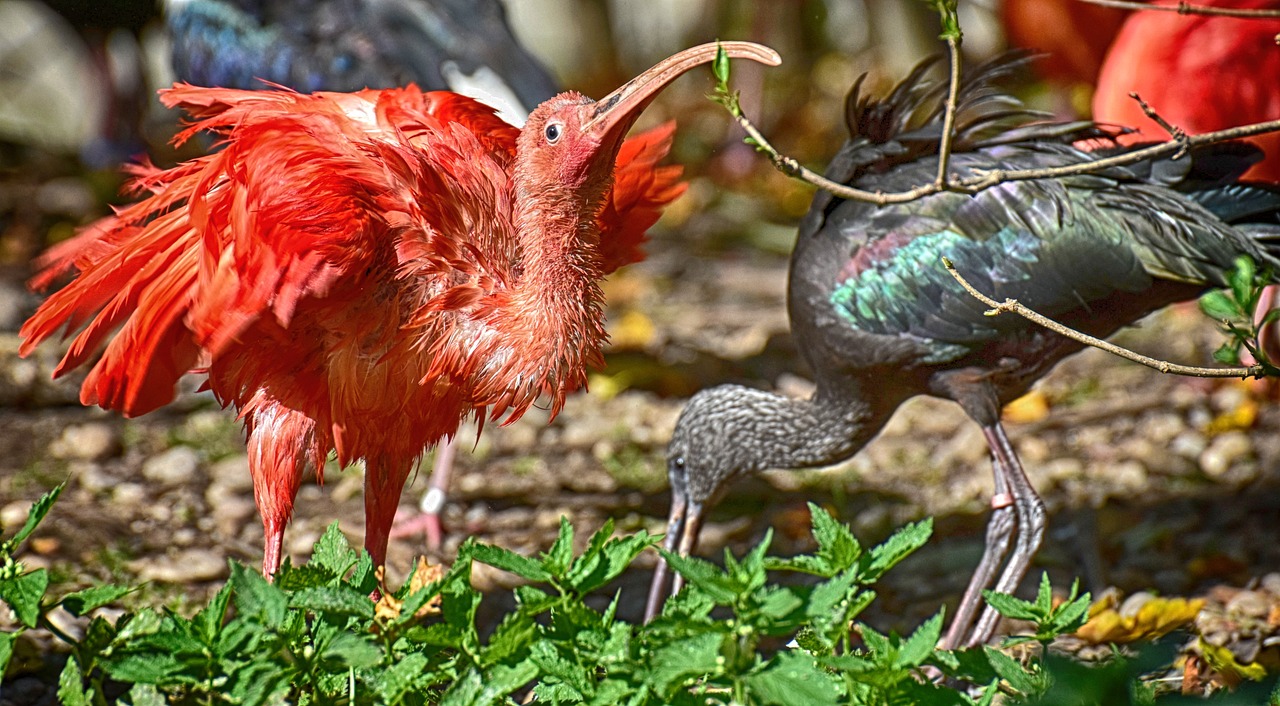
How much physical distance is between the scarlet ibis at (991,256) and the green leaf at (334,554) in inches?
43.7

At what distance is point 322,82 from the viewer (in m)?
4.45

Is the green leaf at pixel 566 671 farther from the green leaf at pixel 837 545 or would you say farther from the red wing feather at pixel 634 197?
the red wing feather at pixel 634 197

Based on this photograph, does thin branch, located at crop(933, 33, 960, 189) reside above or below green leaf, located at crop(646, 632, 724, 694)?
above

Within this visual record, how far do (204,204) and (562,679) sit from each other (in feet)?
3.74

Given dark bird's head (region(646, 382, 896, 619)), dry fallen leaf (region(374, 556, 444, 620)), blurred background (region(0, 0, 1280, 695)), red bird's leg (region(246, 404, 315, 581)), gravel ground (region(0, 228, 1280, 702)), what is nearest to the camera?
dry fallen leaf (region(374, 556, 444, 620))

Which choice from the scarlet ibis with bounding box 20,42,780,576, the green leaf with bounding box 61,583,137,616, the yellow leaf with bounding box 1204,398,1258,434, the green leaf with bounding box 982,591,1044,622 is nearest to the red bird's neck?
the scarlet ibis with bounding box 20,42,780,576

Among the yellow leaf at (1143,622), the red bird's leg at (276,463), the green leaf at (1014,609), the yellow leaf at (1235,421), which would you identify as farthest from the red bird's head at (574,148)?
the yellow leaf at (1235,421)

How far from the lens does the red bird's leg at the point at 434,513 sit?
3930 mm

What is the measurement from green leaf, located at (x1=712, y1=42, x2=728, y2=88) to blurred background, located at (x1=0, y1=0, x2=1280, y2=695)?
1.37 meters

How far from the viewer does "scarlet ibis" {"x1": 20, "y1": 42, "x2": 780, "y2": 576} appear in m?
2.49

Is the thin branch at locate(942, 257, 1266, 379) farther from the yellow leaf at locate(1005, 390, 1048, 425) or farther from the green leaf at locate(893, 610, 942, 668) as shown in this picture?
the yellow leaf at locate(1005, 390, 1048, 425)

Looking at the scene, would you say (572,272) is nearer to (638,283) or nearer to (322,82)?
(322,82)

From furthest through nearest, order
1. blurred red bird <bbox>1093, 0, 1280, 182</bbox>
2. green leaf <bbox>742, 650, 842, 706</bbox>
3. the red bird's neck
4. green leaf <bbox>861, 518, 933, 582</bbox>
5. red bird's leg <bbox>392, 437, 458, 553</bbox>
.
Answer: blurred red bird <bbox>1093, 0, 1280, 182</bbox> → red bird's leg <bbox>392, 437, 458, 553</bbox> → the red bird's neck → green leaf <bbox>861, 518, 933, 582</bbox> → green leaf <bbox>742, 650, 842, 706</bbox>

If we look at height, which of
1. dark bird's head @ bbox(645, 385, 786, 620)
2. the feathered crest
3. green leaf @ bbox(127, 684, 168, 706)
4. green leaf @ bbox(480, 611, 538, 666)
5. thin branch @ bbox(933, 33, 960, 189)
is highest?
thin branch @ bbox(933, 33, 960, 189)
